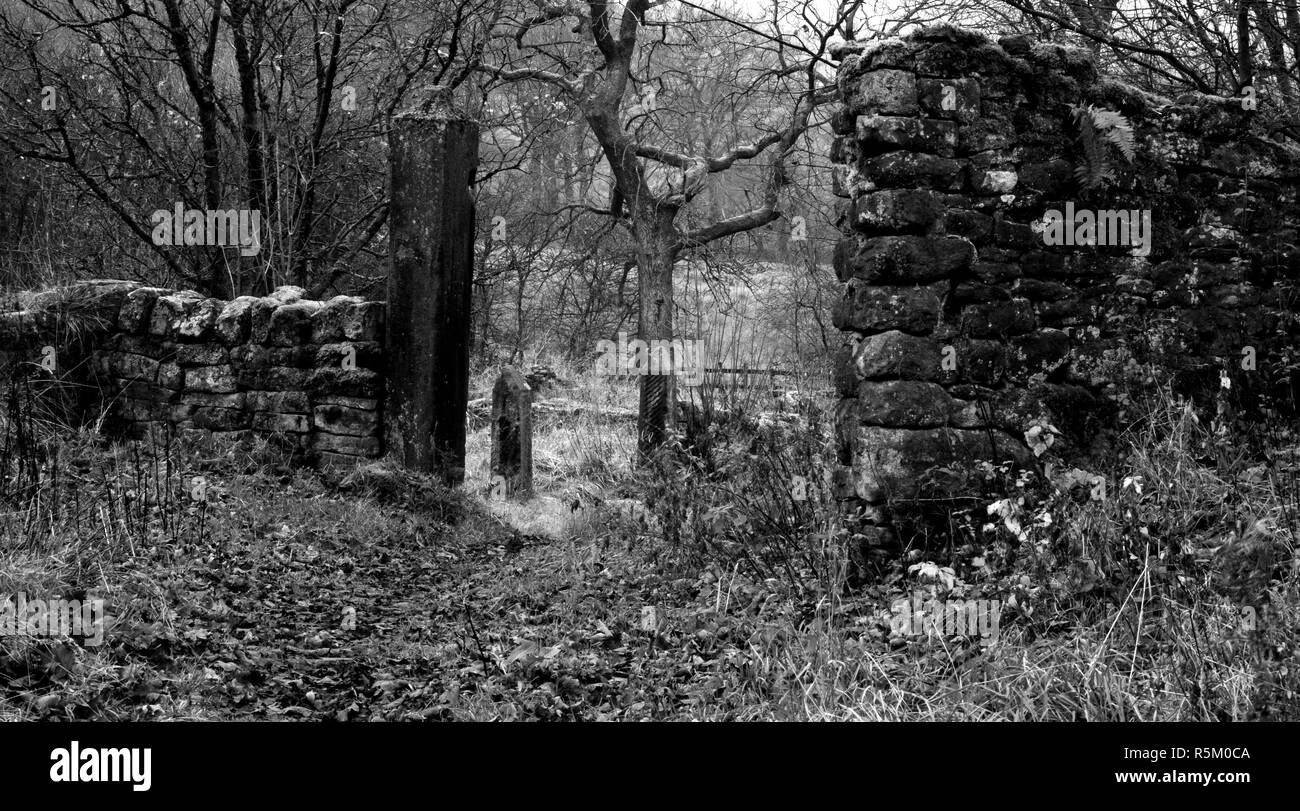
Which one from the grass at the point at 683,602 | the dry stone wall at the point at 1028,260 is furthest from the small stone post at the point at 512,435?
the dry stone wall at the point at 1028,260

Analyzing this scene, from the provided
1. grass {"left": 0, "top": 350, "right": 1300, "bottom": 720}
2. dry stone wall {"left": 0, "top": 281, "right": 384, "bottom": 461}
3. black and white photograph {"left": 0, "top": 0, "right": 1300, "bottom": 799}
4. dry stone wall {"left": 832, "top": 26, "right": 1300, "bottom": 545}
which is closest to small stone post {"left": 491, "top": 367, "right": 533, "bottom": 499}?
black and white photograph {"left": 0, "top": 0, "right": 1300, "bottom": 799}

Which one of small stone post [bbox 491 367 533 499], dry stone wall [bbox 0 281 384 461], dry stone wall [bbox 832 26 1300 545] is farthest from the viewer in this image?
small stone post [bbox 491 367 533 499]

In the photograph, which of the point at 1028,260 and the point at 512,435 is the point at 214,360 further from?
the point at 1028,260

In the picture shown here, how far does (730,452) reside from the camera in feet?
22.8

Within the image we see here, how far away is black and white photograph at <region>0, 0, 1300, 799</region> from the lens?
147 inches

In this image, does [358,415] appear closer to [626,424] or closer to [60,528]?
[60,528]

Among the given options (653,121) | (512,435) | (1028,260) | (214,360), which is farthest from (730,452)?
(653,121)

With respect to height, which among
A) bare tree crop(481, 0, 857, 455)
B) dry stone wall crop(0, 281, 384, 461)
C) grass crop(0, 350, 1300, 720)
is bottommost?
grass crop(0, 350, 1300, 720)

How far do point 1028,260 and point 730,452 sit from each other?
7.80 ft

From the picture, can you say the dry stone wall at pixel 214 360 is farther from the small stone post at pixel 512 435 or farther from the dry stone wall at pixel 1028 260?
the dry stone wall at pixel 1028 260

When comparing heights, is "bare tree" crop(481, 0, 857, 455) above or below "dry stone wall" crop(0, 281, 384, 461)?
above

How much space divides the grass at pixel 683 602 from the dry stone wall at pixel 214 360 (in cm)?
100

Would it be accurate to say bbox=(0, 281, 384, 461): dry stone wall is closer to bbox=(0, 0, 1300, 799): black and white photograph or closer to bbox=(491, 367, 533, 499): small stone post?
bbox=(0, 0, 1300, 799): black and white photograph

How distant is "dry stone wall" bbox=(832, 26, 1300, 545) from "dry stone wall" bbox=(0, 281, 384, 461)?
385 centimetres
